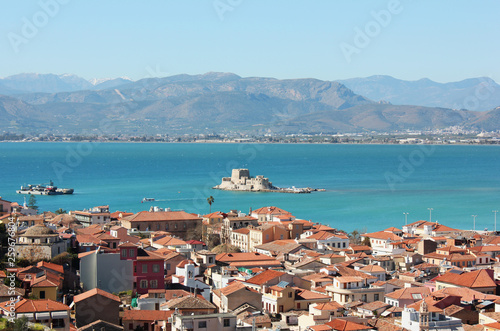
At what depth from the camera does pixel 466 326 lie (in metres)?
15.5

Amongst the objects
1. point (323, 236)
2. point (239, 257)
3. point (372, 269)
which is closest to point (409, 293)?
point (372, 269)

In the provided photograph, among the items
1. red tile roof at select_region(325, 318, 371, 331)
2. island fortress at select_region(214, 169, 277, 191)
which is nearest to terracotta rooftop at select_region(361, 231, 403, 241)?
red tile roof at select_region(325, 318, 371, 331)

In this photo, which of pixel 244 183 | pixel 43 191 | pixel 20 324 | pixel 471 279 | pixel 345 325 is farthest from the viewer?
pixel 244 183

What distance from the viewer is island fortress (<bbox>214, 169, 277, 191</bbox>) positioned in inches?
2972

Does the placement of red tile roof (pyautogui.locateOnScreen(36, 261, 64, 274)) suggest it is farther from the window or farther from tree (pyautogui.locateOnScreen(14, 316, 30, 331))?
tree (pyautogui.locateOnScreen(14, 316, 30, 331))

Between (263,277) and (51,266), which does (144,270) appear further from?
(263,277)

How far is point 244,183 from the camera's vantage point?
76.7 meters

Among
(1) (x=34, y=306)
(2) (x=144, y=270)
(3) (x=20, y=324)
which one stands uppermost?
(3) (x=20, y=324)

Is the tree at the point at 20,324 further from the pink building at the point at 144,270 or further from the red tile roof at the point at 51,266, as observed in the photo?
the pink building at the point at 144,270

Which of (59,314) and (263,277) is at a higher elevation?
(59,314)

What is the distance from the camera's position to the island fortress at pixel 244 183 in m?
75.5

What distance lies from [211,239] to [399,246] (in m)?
8.03

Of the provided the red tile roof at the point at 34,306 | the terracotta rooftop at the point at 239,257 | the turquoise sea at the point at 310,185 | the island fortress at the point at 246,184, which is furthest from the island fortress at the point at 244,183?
the red tile roof at the point at 34,306

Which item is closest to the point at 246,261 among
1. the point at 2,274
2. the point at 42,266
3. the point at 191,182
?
the point at 42,266
